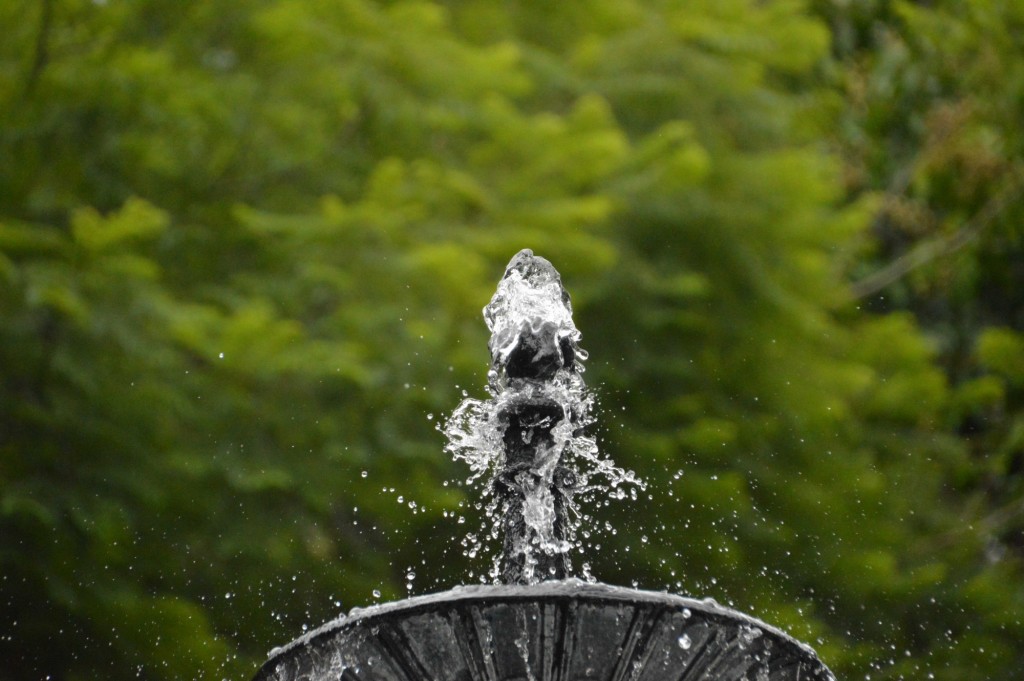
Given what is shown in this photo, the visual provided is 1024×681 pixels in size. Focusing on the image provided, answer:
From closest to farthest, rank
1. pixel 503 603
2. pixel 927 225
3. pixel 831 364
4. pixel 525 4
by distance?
pixel 503 603, pixel 831 364, pixel 525 4, pixel 927 225

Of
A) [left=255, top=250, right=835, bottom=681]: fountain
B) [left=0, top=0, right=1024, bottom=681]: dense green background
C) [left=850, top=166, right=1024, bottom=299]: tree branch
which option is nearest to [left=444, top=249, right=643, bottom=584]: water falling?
[left=255, top=250, right=835, bottom=681]: fountain

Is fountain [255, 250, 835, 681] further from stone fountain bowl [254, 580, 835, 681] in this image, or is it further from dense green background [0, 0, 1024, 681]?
dense green background [0, 0, 1024, 681]

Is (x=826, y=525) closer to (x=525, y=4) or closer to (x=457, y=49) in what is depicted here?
(x=457, y=49)

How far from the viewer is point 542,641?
2.78 metres

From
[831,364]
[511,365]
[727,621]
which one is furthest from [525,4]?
[727,621]

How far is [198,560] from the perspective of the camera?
6805 mm

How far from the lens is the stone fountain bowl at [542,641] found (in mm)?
2744

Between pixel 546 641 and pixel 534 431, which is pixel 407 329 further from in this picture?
pixel 546 641

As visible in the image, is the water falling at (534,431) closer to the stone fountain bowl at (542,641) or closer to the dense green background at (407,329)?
the stone fountain bowl at (542,641)

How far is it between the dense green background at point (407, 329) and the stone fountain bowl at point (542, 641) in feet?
12.5

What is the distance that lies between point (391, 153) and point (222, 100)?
969mm

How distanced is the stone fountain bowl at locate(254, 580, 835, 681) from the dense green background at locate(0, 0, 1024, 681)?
3.80m

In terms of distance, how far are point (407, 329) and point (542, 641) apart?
4438 millimetres

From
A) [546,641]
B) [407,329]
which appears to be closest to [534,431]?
[546,641]
